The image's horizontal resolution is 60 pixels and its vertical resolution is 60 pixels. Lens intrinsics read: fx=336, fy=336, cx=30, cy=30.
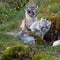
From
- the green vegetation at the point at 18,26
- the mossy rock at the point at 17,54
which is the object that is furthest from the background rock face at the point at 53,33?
the mossy rock at the point at 17,54

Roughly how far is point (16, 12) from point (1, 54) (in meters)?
6.26

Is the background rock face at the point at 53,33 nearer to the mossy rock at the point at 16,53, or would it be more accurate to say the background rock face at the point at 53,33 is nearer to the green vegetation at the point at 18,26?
the green vegetation at the point at 18,26

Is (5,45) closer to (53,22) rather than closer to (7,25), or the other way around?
(53,22)

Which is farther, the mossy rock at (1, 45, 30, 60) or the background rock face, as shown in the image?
the background rock face

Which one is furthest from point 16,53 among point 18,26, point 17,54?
point 18,26

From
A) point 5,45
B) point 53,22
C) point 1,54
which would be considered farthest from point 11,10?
point 1,54

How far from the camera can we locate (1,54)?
26.1 ft

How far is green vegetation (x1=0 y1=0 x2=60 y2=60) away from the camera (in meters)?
7.51

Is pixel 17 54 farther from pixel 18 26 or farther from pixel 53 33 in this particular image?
pixel 18 26

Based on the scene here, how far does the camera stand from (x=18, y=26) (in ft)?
38.8

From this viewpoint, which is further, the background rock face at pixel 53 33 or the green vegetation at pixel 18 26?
the background rock face at pixel 53 33

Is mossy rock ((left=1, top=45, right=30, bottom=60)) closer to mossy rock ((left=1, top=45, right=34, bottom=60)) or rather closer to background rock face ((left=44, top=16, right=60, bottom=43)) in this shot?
mossy rock ((left=1, top=45, right=34, bottom=60))

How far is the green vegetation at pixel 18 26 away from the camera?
7512mm

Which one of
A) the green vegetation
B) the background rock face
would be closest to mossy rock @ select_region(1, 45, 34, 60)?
the green vegetation
